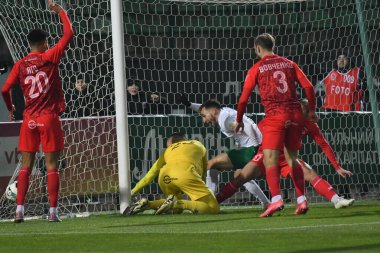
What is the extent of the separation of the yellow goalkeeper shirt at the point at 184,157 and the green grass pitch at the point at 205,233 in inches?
23.9

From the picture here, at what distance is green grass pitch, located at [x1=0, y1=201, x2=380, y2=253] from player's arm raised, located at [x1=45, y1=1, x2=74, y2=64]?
5.30ft

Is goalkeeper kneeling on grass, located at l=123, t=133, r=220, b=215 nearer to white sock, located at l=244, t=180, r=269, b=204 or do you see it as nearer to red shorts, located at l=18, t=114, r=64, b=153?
white sock, located at l=244, t=180, r=269, b=204

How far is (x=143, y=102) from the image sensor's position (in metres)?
16.0

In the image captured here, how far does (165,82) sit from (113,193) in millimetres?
2353

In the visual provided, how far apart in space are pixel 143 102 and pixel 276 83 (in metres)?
4.78

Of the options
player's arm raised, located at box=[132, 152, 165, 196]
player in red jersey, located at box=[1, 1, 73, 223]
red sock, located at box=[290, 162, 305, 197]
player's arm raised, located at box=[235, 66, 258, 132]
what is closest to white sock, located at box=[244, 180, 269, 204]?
player's arm raised, located at box=[132, 152, 165, 196]

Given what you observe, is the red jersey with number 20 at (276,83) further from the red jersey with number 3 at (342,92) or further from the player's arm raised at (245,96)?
the red jersey with number 3 at (342,92)

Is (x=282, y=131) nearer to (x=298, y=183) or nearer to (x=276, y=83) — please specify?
(x=276, y=83)

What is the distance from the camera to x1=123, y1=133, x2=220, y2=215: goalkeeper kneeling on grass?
12664 mm

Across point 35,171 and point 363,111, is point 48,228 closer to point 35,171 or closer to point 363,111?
point 35,171

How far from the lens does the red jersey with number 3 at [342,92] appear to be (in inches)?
642

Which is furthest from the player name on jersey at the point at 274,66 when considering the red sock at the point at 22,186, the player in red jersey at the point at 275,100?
the red sock at the point at 22,186

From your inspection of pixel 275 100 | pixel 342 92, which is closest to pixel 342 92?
pixel 342 92

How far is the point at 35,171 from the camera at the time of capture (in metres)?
14.1
